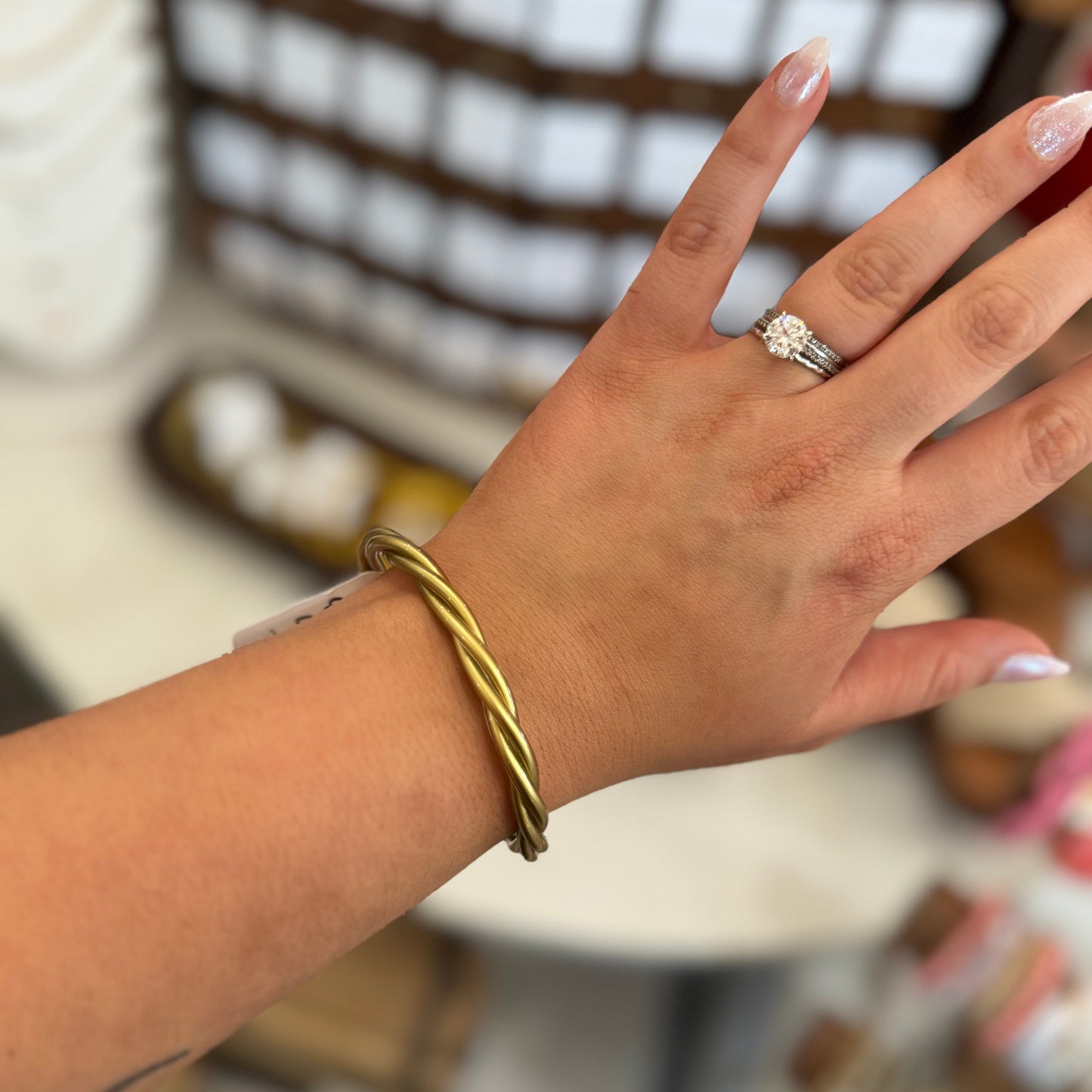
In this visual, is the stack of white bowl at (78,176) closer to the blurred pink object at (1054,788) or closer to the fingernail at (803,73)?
the fingernail at (803,73)

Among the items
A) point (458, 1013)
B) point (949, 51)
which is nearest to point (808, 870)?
point (458, 1013)

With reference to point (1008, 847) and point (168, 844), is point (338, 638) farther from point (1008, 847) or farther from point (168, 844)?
point (1008, 847)

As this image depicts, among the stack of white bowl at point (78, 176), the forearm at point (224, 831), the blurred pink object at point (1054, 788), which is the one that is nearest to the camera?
the forearm at point (224, 831)

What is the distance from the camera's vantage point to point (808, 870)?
82 cm

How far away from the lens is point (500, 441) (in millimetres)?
1084

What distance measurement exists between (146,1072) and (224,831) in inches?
2.9

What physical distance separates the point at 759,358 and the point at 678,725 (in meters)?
0.14

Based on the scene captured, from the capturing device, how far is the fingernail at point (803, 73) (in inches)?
13.5

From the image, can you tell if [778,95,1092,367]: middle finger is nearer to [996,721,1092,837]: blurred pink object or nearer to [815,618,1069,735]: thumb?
[815,618,1069,735]: thumb

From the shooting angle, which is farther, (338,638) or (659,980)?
(659,980)

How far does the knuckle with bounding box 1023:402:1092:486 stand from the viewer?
0.35 m

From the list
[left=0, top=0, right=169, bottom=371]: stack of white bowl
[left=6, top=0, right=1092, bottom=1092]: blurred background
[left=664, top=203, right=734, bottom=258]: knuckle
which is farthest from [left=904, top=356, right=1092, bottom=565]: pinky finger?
[left=0, top=0, right=169, bottom=371]: stack of white bowl

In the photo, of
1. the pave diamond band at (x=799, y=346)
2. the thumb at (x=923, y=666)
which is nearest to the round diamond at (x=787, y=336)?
the pave diamond band at (x=799, y=346)

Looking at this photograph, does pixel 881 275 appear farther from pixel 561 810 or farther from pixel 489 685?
pixel 561 810
